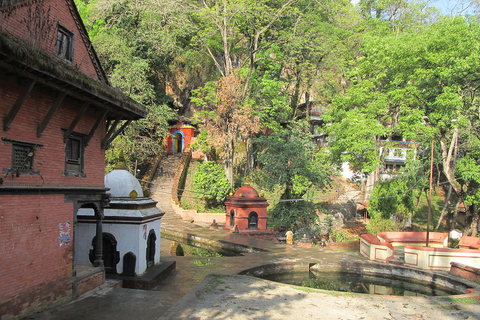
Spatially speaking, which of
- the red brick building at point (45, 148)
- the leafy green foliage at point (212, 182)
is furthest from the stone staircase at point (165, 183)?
the red brick building at point (45, 148)

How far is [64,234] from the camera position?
28.4 ft

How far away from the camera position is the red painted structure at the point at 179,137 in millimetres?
41000

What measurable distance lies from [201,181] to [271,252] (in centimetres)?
1267

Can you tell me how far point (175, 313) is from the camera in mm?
8039

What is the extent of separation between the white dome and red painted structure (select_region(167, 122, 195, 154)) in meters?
28.7

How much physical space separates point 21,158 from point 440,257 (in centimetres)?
1473

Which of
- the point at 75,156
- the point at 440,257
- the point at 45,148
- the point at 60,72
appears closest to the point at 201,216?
the point at 440,257

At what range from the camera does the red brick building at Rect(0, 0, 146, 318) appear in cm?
709

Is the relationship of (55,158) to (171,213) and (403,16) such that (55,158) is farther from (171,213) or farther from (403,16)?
(403,16)

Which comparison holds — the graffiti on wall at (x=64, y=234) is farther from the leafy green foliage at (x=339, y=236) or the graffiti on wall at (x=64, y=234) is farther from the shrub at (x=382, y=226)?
the shrub at (x=382, y=226)

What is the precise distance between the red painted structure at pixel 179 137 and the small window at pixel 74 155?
30841mm

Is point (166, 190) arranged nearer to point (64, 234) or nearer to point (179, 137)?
point (179, 137)

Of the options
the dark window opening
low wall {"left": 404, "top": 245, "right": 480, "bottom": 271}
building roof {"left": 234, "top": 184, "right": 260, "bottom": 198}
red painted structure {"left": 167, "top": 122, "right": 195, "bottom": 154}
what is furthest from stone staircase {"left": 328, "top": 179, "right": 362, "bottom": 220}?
red painted structure {"left": 167, "top": 122, "right": 195, "bottom": 154}

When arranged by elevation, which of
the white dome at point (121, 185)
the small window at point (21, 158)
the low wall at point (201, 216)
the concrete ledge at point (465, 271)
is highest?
the small window at point (21, 158)
